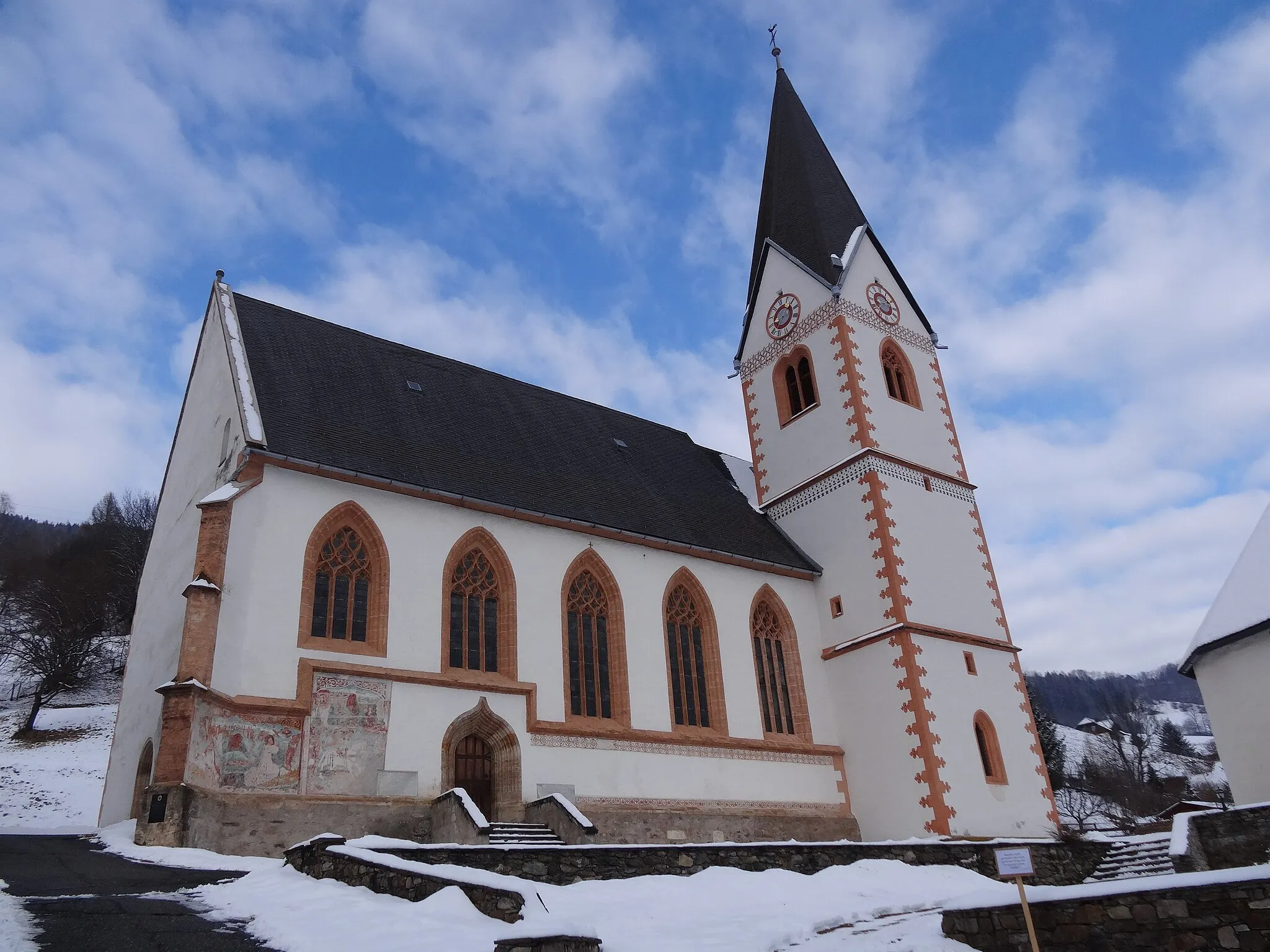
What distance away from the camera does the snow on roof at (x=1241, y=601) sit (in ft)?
64.8

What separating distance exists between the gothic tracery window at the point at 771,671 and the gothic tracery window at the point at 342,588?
8915mm

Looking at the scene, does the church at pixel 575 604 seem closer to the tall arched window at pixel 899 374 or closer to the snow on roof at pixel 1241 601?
the tall arched window at pixel 899 374

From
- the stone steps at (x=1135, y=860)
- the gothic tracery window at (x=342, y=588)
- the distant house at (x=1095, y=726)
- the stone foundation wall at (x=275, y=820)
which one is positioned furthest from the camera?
the distant house at (x=1095, y=726)

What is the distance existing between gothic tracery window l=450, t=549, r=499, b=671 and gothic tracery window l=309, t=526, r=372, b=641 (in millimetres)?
1583

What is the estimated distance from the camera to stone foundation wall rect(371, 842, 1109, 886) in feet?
35.6

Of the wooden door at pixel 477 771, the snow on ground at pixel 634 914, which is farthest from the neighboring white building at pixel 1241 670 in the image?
the wooden door at pixel 477 771

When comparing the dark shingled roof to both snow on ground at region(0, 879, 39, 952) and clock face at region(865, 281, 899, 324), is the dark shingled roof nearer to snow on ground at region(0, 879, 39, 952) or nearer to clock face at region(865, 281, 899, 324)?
clock face at region(865, 281, 899, 324)

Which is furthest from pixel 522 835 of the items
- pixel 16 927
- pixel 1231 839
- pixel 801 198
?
pixel 801 198

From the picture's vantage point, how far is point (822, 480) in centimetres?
2478

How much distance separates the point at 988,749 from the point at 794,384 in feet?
34.2

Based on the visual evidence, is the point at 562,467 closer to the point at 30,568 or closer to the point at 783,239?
the point at 783,239

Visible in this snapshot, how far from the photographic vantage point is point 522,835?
15320mm

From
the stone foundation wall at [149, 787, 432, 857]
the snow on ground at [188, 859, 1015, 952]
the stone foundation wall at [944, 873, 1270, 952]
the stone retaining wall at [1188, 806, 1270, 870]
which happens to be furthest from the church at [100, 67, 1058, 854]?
the stone foundation wall at [944, 873, 1270, 952]

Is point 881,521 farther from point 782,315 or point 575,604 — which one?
point 575,604
